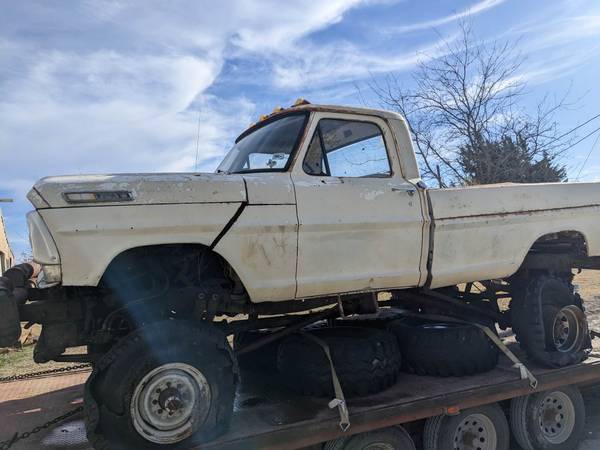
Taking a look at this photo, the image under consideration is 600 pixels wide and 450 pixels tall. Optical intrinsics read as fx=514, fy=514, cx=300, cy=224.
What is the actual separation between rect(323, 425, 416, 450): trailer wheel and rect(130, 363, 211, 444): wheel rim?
39.7 inches

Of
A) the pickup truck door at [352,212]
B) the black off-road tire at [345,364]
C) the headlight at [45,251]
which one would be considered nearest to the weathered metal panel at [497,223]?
the pickup truck door at [352,212]

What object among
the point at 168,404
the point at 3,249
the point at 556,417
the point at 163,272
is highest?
the point at 3,249

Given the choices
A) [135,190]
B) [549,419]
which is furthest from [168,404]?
[549,419]

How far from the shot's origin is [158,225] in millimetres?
3158

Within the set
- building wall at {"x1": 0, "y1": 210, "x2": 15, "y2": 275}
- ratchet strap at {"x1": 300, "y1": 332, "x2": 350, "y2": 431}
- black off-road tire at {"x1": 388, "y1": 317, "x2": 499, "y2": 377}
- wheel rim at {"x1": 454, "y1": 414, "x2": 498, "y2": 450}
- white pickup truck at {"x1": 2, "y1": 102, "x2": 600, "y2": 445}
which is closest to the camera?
white pickup truck at {"x1": 2, "y1": 102, "x2": 600, "y2": 445}

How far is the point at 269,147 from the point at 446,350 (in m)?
2.26

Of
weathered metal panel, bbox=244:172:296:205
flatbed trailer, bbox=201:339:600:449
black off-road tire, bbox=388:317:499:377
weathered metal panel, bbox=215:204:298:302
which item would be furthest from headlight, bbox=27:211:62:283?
black off-road tire, bbox=388:317:499:377

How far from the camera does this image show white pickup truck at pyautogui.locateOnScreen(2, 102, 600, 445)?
3.06m

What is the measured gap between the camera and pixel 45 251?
2.95m

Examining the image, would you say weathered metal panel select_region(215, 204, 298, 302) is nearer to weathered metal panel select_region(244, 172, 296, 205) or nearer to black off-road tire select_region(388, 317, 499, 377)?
weathered metal panel select_region(244, 172, 296, 205)

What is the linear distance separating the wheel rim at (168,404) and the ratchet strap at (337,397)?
0.90 m

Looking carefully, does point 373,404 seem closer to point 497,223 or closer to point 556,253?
point 497,223

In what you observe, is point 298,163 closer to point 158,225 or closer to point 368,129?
point 368,129

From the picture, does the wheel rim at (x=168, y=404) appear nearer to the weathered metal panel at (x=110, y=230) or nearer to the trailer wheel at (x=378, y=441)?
the weathered metal panel at (x=110, y=230)
